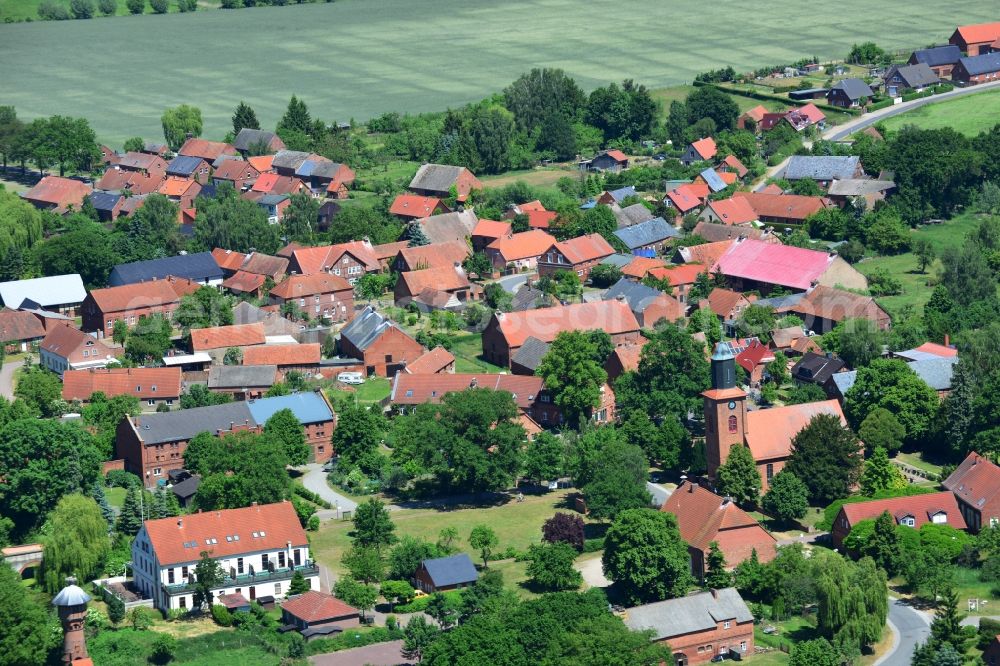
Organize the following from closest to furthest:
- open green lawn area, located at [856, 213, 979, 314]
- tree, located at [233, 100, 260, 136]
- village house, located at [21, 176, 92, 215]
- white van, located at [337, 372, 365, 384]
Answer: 1. white van, located at [337, 372, 365, 384]
2. open green lawn area, located at [856, 213, 979, 314]
3. village house, located at [21, 176, 92, 215]
4. tree, located at [233, 100, 260, 136]

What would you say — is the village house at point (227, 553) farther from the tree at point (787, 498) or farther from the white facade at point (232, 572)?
the tree at point (787, 498)

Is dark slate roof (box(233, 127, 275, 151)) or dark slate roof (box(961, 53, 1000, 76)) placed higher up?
A: dark slate roof (box(961, 53, 1000, 76))

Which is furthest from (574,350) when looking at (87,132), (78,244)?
(87,132)

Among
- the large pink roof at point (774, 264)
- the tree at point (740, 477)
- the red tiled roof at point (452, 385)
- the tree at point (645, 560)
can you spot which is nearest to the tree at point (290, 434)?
the red tiled roof at point (452, 385)

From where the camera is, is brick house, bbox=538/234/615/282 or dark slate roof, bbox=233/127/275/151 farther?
dark slate roof, bbox=233/127/275/151

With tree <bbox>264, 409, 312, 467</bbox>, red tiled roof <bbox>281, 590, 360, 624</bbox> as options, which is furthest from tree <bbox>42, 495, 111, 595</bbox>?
tree <bbox>264, 409, 312, 467</bbox>

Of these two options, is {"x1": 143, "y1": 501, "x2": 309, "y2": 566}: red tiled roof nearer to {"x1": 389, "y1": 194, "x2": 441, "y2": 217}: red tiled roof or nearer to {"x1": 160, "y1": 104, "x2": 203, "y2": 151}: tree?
{"x1": 389, "y1": 194, "x2": 441, "y2": 217}: red tiled roof

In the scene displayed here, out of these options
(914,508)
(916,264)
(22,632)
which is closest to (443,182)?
(916,264)
